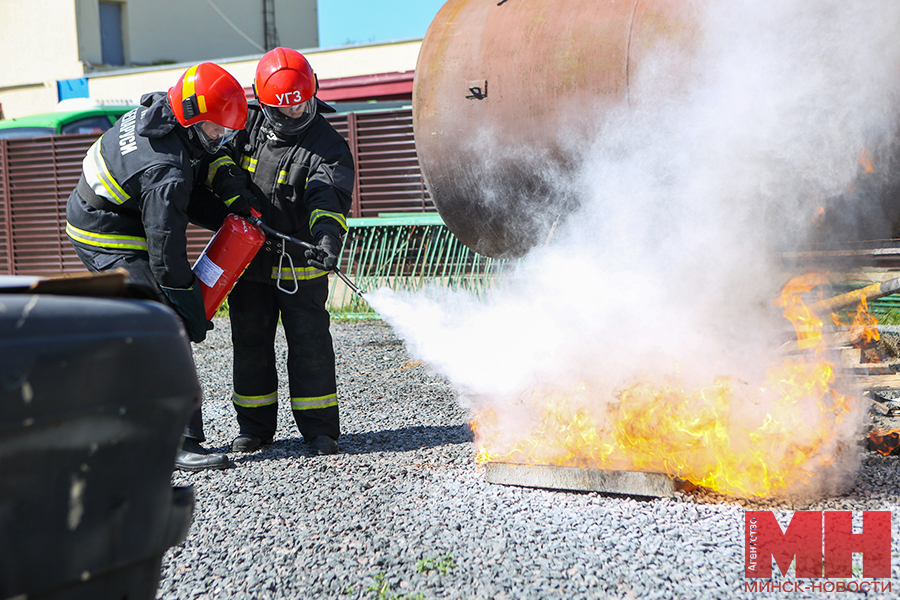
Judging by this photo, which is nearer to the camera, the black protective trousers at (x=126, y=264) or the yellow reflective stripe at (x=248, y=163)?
the black protective trousers at (x=126, y=264)

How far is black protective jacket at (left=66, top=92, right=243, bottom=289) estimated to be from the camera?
3438mm

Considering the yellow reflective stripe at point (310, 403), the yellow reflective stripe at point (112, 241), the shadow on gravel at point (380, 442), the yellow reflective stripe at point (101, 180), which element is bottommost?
the shadow on gravel at point (380, 442)

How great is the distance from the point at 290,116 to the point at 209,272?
35.4 inches

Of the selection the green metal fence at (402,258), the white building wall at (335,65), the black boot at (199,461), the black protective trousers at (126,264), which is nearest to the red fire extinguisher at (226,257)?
the black protective trousers at (126,264)

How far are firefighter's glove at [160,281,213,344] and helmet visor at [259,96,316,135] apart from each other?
3.06 feet

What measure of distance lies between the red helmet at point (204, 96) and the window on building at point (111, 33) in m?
17.4

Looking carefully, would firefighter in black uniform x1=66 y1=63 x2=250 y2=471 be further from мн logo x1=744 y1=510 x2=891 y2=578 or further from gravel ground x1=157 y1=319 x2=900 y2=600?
мн logo x1=744 y1=510 x2=891 y2=578

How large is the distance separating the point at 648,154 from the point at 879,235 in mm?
1025

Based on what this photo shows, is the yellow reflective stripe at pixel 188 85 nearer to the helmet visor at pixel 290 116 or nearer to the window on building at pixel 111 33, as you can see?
the helmet visor at pixel 290 116

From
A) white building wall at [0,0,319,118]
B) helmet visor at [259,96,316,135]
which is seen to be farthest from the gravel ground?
white building wall at [0,0,319,118]

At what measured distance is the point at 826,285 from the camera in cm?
343

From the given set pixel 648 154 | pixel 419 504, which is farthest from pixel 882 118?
pixel 419 504

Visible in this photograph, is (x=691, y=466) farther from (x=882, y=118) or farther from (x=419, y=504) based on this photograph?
(x=882, y=118)

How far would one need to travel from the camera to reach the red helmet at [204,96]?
11.5ft
